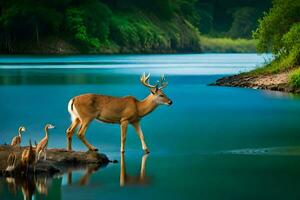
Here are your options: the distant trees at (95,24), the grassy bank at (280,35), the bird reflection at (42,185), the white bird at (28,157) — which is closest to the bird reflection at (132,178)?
the bird reflection at (42,185)

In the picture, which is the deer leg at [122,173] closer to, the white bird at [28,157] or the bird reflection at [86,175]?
the bird reflection at [86,175]

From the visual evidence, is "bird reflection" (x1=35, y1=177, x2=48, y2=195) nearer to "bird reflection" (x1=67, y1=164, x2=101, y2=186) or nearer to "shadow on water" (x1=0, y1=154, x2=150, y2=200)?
"shadow on water" (x1=0, y1=154, x2=150, y2=200)

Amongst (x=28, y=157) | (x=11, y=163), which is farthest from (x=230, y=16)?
(x=28, y=157)

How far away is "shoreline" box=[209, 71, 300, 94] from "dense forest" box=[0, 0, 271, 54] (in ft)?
231

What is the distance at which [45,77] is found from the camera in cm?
5481

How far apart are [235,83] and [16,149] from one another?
29.5 meters

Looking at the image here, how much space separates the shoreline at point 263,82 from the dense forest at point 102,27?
2776 inches

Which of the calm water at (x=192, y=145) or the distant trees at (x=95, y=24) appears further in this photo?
the distant trees at (x=95, y=24)

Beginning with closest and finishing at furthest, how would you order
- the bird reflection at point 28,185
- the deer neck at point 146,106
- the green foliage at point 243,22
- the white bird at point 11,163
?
the bird reflection at point 28,185 < the white bird at point 11,163 < the deer neck at point 146,106 < the green foliage at point 243,22

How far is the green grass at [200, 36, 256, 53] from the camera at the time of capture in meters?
164

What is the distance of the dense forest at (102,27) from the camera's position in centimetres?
11719

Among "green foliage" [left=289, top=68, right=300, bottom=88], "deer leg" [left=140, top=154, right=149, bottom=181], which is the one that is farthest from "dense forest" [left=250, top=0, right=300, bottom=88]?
"deer leg" [left=140, top=154, right=149, bottom=181]

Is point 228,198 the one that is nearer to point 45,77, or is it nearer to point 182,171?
point 182,171

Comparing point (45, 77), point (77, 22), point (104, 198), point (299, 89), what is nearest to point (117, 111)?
point (104, 198)
